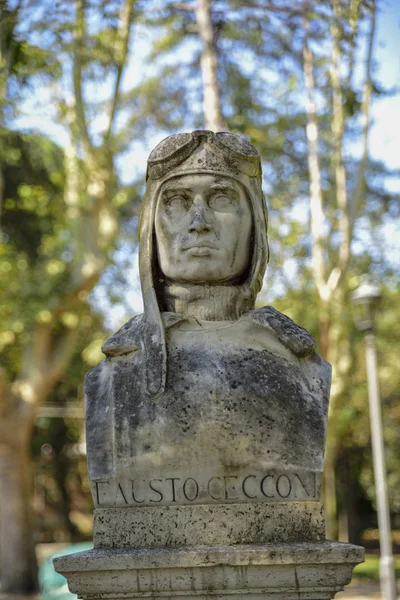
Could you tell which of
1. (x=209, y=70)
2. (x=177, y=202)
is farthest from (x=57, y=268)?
(x=177, y=202)

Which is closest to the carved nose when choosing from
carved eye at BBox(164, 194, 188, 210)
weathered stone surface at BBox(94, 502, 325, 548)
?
carved eye at BBox(164, 194, 188, 210)

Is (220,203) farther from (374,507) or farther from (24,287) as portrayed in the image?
(374,507)

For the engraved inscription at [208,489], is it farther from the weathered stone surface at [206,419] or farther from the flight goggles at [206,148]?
the flight goggles at [206,148]

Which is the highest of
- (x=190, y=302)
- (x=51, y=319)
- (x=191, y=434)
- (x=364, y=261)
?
(x=364, y=261)

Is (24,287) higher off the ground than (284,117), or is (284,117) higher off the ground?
(284,117)

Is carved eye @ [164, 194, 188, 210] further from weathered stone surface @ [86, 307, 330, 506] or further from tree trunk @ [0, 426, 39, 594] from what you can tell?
tree trunk @ [0, 426, 39, 594]

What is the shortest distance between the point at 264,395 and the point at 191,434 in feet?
1.24

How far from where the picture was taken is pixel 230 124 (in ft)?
49.4

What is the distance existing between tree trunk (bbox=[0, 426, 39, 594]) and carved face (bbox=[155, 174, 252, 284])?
13.7 m

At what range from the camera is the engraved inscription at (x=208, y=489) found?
3662 mm

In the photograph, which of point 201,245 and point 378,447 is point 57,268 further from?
point 201,245

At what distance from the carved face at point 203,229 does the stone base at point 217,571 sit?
1291 millimetres

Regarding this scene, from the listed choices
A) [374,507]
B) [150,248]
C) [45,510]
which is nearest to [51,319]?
[150,248]

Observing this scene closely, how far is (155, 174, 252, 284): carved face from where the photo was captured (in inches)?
158
